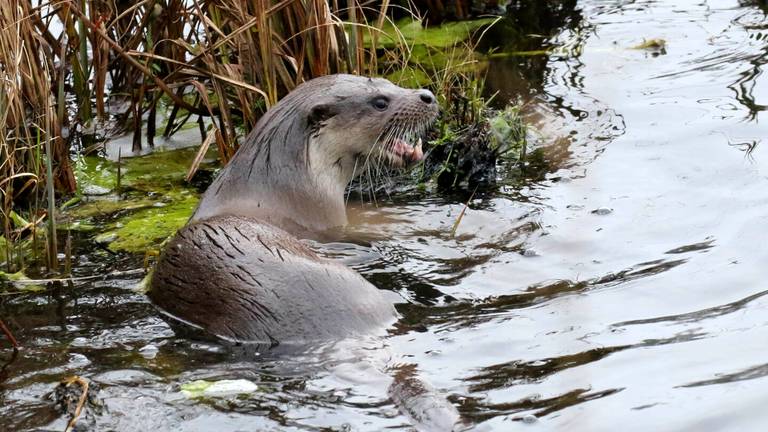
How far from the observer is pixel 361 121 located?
18.0 ft

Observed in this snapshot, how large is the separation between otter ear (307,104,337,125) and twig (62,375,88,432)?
1.93m

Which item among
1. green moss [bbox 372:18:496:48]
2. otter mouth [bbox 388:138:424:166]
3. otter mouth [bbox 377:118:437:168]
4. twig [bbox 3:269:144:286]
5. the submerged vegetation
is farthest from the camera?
green moss [bbox 372:18:496:48]

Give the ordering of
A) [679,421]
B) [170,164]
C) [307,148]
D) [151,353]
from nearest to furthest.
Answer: [679,421] < [151,353] < [307,148] < [170,164]

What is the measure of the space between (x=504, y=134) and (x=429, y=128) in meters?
0.42

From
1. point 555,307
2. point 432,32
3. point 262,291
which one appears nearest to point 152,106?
point 432,32

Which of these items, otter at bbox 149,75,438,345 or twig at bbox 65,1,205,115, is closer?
otter at bbox 149,75,438,345

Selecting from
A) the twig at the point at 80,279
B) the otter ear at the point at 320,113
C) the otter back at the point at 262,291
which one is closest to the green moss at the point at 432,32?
the otter ear at the point at 320,113

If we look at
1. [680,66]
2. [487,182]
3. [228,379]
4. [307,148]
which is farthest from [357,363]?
[680,66]

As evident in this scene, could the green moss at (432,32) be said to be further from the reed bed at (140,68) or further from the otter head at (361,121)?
the otter head at (361,121)

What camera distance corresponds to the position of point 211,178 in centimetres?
620

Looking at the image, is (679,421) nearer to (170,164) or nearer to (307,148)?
(307,148)

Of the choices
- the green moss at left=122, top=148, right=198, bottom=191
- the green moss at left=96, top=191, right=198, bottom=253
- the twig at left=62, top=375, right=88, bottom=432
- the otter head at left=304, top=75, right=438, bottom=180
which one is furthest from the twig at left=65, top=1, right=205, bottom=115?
the twig at left=62, top=375, right=88, bottom=432

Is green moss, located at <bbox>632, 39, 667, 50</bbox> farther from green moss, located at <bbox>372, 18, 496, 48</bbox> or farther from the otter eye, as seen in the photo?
the otter eye

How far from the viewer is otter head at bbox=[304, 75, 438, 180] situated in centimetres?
540
